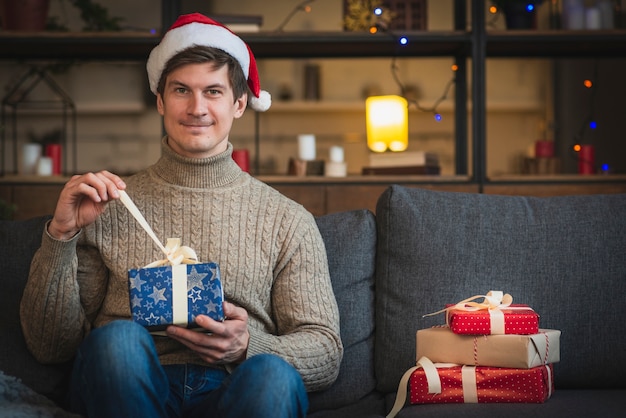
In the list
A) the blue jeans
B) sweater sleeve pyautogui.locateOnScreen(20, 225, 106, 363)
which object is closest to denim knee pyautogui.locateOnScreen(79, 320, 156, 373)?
the blue jeans

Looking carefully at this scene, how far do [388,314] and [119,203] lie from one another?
62cm

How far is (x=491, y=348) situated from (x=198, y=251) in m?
0.61

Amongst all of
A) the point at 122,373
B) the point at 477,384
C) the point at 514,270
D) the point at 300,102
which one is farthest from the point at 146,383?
the point at 300,102

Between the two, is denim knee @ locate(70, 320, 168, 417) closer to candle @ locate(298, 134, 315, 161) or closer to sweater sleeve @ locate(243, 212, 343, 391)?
sweater sleeve @ locate(243, 212, 343, 391)

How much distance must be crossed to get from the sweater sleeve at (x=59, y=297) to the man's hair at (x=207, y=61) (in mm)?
401

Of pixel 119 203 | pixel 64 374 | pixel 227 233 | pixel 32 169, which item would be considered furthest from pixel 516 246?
pixel 32 169

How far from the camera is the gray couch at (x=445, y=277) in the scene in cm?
184

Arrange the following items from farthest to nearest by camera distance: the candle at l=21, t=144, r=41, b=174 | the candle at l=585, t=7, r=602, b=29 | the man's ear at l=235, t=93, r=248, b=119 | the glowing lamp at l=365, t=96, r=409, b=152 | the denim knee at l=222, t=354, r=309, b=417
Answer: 1. the candle at l=21, t=144, r=41, b=174
2. the glowing lamp at l=365, t=96, r=409, b=152
3. the candle at l=585, t=7, r=602, b=29
4. the man's ear at l=235, t=93, r=248, b=119
5. the denim knee at l=222, t=354, r=309, b=417

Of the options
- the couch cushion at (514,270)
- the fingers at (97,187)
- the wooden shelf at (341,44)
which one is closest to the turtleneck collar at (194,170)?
the fingers at (97,187)

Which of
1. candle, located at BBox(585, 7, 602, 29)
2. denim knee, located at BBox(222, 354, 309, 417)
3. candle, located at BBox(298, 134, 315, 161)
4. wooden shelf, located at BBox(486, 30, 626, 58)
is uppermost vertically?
candle, located at BBox(585, 7, 602, 29)

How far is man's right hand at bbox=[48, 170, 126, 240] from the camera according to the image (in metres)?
1.61

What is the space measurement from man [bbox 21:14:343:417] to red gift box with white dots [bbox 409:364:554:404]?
18 centimetres

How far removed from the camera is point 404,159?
3221mm

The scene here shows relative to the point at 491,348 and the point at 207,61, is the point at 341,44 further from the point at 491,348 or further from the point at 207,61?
the point at 491,348
